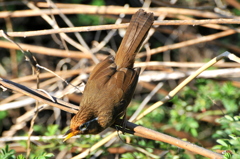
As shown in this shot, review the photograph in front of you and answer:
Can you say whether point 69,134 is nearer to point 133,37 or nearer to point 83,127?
point 83,127

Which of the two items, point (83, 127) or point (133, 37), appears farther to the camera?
point (133, 37)

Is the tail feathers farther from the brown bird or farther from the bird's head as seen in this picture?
the bird's head

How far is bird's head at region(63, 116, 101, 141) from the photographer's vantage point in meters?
2.68

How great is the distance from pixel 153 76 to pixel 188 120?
0.94 m

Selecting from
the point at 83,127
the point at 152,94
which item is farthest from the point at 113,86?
the point at 152,94

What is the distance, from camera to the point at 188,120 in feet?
10.5

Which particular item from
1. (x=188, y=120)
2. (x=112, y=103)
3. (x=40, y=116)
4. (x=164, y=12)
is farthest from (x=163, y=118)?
(x=40, y=116)

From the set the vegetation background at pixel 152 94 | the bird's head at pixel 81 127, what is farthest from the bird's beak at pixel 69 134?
the vegetation background at pixel 152 94

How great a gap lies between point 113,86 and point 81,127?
20.8 inches

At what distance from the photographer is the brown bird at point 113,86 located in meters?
2.86

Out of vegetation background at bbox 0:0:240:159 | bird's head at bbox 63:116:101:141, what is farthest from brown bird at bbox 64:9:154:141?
vegetation background at bbox 0:0:240:159

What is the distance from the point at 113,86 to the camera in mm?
3051

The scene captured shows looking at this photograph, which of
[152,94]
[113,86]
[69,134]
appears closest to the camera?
[69,134]

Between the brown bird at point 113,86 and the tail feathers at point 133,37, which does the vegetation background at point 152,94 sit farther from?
the tail feathers at point 133,37
